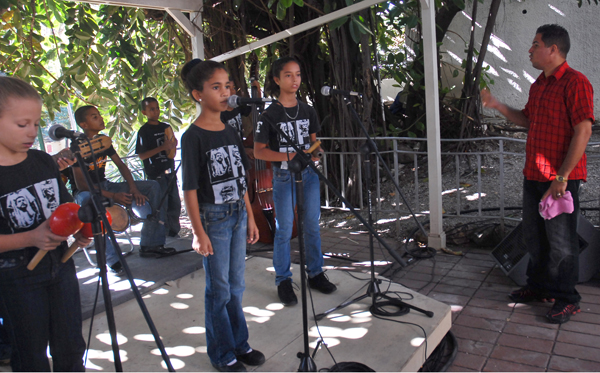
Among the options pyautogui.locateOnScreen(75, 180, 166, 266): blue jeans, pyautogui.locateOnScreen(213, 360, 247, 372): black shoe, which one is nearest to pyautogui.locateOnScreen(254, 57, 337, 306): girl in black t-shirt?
pyautogui.locateOnScreen(213, 360, 247, 372): black shoe

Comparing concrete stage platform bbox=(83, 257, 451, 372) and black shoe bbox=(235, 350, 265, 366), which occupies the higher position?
black shoe bbox=(235, 350, 265, 366)

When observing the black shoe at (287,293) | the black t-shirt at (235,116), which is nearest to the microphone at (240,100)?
the black shoe at (287,293)

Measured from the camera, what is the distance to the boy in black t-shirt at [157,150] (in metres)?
4.61

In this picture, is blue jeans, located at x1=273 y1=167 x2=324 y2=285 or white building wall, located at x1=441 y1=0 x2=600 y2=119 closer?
blue jeans, located at x1=273 y1=167 x2=324 y2=285

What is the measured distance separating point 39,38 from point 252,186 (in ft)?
9.28

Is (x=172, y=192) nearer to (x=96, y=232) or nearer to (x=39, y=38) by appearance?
(x=39, y=38)

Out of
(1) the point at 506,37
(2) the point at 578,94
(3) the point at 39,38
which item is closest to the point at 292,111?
(2) the point at 578,94

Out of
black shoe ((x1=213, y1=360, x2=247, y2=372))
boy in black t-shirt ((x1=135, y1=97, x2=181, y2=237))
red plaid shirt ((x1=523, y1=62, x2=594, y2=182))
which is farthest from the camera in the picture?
boy in black t-shirt ((x1=135, y1=97, x2=181, y2=237))

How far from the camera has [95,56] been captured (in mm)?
4914

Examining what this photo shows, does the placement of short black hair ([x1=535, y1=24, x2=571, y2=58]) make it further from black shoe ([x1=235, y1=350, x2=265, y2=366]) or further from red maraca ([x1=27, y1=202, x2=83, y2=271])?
red maraca ([x1=27, y1=202, x2=83, y2=271])

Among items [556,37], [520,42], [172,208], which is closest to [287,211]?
[556,37]

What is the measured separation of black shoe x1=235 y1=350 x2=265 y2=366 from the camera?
2.39 m

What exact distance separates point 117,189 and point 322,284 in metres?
2.12

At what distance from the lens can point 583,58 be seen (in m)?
6.94
